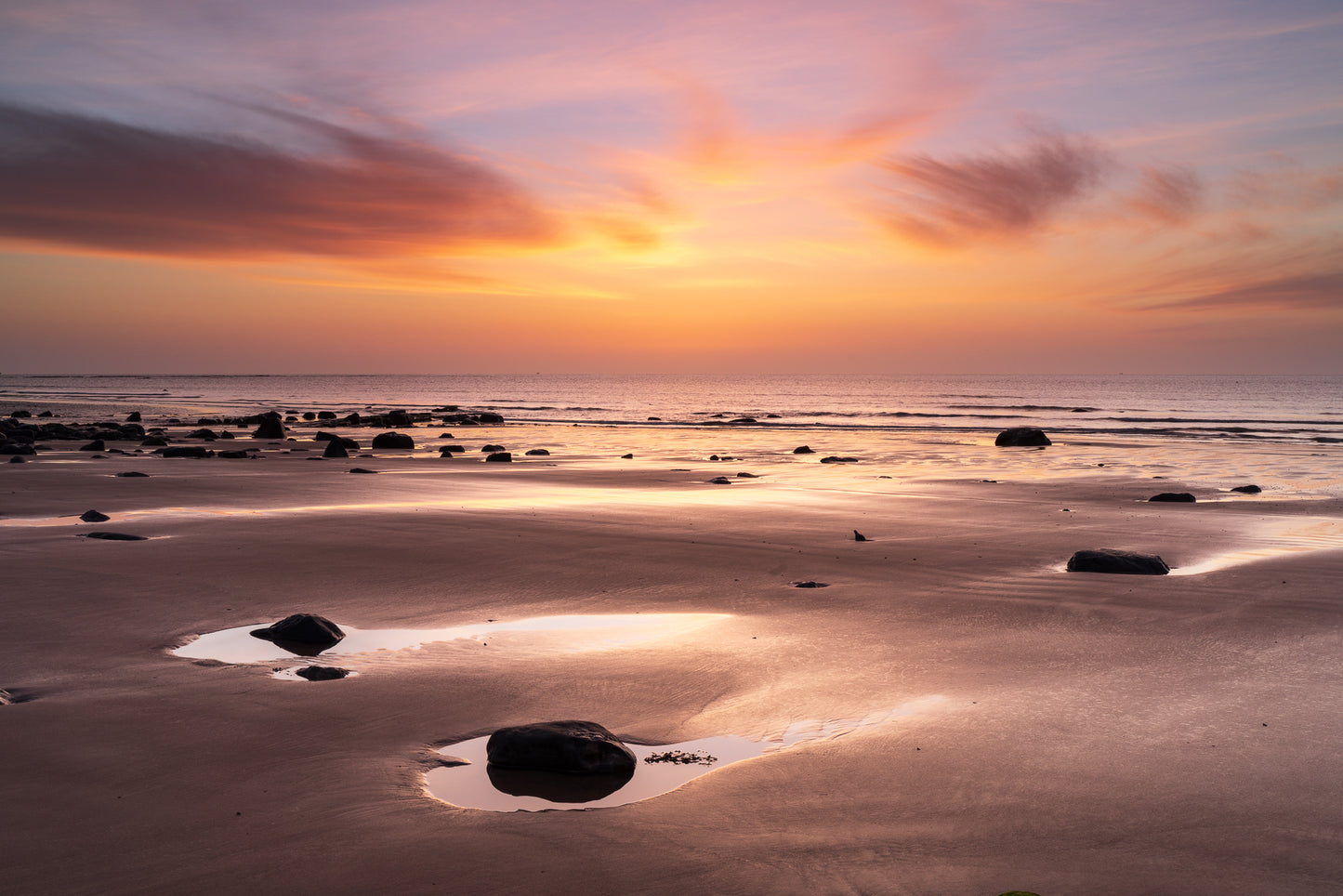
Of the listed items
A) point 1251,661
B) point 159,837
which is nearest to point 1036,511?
point 1251,661

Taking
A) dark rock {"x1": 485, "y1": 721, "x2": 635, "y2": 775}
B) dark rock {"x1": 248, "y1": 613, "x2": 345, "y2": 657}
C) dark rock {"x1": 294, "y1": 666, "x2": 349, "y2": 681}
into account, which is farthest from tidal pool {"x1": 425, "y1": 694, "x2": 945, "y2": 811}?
dark rock {"x1": 248, "y1": 613, "x2": 345, "y2": 657}

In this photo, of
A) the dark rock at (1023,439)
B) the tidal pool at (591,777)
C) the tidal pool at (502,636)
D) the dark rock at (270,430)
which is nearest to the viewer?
the tidal pool at (591,777)

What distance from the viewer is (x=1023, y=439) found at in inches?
1309

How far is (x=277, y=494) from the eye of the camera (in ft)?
51.2

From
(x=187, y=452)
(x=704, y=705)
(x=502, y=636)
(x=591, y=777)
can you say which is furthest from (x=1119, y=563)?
(x=187, y=452)

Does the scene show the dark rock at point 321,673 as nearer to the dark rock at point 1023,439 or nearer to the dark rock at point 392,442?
the dark rock at point 392,442

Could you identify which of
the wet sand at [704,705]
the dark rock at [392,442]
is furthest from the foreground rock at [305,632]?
the dark rock at [392,442]

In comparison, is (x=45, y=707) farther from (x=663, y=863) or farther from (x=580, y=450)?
(x=580, y=450)

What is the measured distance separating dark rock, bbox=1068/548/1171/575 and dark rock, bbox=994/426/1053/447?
24.5 metres

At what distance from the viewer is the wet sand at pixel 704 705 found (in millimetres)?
3566

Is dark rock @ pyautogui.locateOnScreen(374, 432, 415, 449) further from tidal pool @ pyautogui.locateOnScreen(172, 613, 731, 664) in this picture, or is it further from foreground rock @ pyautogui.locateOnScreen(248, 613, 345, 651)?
foreground rock @ pyautogui.locateOnScreen(248, 613, 345, 651)

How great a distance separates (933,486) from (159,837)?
664 inches

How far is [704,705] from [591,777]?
50.5 inches

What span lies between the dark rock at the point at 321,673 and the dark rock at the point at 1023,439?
30835 mm
